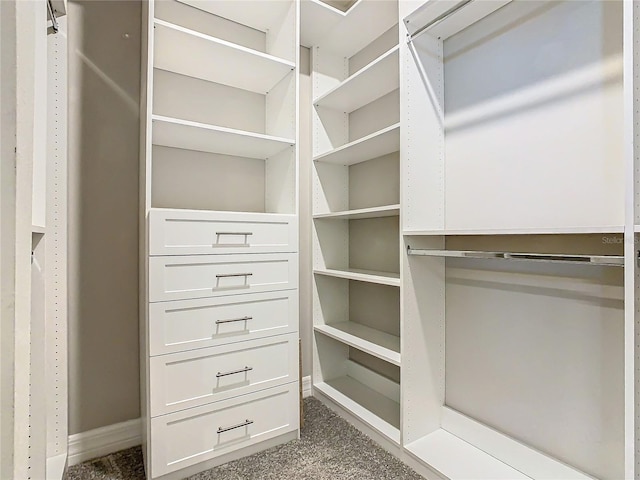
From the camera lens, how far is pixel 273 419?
1639mm

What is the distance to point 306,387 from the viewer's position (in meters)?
2.19

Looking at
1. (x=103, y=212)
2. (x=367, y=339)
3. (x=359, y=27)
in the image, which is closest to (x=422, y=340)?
(x=367, y=339)

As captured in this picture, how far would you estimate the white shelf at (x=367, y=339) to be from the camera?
5.48 ft

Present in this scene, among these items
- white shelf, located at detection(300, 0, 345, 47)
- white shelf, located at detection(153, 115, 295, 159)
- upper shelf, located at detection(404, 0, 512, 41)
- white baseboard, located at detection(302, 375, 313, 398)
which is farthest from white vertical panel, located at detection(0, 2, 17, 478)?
white baseboard, located at detection(302, 375, 313, 398)

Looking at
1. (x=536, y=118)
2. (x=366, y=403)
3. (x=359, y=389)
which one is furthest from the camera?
(x=359, y=389)

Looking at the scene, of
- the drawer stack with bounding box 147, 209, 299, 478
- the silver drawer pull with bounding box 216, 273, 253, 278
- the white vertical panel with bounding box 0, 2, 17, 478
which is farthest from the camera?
the silver drawer pull with bounding box 216, 273, 253, 278

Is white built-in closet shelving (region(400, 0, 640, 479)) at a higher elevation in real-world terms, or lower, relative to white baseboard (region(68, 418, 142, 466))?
higher

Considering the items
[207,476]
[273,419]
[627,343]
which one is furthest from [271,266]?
[627,343]

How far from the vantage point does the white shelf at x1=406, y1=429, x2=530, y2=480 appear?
137 centimetres

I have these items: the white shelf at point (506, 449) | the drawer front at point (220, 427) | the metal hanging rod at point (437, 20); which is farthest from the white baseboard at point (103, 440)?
the metal hanging rod at point (437, 20)

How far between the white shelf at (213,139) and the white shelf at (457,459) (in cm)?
154

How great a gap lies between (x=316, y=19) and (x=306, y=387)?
85.5 inches

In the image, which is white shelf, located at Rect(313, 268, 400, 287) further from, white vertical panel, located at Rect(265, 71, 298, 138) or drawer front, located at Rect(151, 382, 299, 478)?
white vertical panel, located at Rect(265, 71, 298, 138)

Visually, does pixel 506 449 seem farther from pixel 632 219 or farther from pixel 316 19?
pixel 316 19
